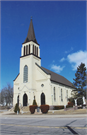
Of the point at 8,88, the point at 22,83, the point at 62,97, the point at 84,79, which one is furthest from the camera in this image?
the point at 8,88

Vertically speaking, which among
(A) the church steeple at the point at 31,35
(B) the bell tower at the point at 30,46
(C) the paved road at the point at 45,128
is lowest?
(C) the paved road at the point at 45,128

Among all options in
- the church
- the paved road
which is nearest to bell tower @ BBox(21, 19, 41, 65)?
the church

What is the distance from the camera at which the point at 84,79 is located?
36.3 meters

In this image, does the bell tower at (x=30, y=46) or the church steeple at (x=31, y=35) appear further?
the church steeple at (x=31, y=35)

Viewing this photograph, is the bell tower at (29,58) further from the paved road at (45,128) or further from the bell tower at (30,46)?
the paved road at (45,128)

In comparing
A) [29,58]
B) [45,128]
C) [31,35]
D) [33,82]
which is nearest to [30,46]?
[29,58]

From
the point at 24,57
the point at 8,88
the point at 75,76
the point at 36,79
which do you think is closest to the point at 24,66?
the point at 24,57

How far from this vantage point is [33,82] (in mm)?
37562

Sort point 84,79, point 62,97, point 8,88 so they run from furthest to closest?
point 8,88, point 62,97, point 84,79

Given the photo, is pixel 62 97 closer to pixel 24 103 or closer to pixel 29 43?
pixel 24 103

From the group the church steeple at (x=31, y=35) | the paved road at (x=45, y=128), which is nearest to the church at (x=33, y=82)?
the church steeple at (x=31, y=35)

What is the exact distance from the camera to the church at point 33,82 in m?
36.0

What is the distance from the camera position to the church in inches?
1416

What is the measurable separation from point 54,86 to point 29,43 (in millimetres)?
15098
